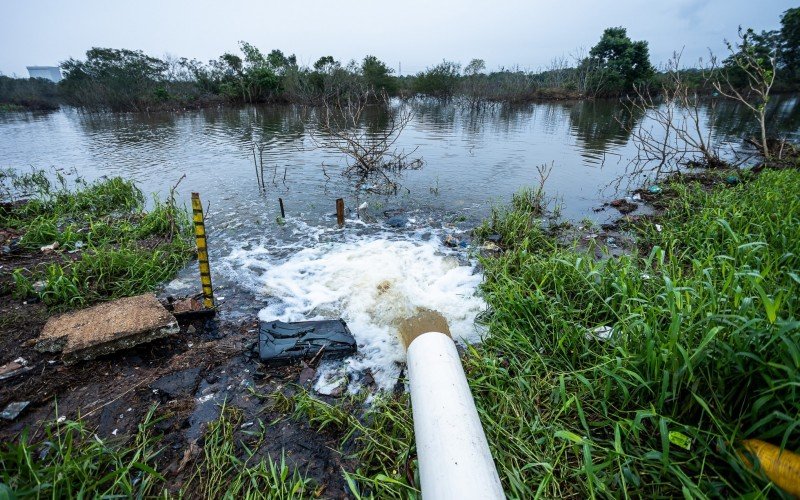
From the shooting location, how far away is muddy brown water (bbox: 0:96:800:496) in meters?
2.49

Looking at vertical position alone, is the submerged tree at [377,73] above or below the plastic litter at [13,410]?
above

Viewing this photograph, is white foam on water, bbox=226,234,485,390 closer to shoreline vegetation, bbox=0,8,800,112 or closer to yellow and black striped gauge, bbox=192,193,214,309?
yellow and black striped gauge, bbox=192,193,214,309

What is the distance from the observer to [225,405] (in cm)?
257

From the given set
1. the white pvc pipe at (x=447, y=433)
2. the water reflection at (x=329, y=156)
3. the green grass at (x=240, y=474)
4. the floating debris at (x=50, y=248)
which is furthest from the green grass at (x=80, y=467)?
the water reflection at (x=329, y=156)

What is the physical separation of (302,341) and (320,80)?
33878 mm

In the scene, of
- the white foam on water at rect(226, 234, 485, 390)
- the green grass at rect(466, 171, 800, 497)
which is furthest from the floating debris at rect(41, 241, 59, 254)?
the green grass at rect(466, 171, 800, 497)

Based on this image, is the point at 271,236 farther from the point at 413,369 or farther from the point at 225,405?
the point at 413,369

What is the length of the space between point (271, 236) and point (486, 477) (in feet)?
17.6

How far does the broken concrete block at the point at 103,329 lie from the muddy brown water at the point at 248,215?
131mm

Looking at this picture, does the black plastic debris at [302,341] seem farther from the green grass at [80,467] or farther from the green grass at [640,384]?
the green grass at [640,384]

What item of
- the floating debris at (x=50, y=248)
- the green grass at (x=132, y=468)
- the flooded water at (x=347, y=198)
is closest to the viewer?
the green grass at (x=132, y=468)

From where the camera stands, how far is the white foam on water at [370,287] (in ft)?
11.3

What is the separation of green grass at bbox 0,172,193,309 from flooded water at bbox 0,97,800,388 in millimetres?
462

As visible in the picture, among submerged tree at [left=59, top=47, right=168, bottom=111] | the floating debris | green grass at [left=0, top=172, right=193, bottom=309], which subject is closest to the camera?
green grass at [left=0, top=172, right=193, bottom=309]
